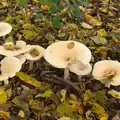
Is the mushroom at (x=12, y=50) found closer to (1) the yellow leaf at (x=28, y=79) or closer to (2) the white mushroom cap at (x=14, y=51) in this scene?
(2) the white mushroom cap at (x=14, y=51)

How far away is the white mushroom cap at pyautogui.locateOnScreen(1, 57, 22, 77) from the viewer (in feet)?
8.08

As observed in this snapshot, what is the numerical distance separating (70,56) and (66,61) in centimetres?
8

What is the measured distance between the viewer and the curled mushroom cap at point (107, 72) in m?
2.43

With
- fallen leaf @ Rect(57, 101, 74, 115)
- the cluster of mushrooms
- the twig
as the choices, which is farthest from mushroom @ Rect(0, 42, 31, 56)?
fallen leaf @ Rect(57, 101, 74, 115)

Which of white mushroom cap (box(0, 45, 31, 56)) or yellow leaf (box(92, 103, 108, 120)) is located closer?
yellow leaf (box(92, 103, 108, 120))

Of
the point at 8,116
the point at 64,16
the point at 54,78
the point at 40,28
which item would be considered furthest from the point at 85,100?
A: the point at 64,16

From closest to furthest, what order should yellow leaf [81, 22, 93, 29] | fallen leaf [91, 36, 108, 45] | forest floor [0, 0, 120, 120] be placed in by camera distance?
1. forest floor [0, 0, 120, 120]
2. fallen leaf [91, 36, 108, 45]
3. yellow leaf [81, 22, 93, 29]

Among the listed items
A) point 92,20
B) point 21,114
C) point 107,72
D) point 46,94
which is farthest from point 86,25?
point 21,114

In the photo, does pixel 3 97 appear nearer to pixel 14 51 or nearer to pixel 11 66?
pixel 11 66

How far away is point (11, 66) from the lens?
2.49m

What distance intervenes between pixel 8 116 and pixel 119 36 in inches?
59.0

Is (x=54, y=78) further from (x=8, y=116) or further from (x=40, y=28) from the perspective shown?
(x=40, y=28)

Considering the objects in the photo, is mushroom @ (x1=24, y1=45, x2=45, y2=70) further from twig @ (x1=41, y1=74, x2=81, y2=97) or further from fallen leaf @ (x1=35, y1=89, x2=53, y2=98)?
fallen leaf @ (x1=35, y1=89, x2=53, y2=98)

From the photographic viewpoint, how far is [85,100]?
2.48m
